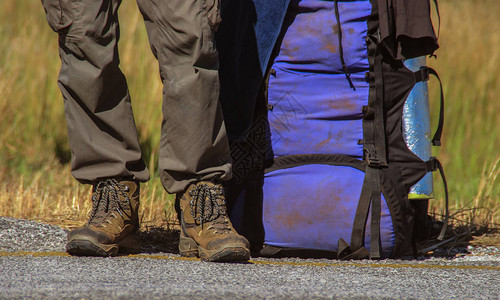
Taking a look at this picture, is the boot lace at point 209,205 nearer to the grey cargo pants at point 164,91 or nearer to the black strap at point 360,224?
the grey cargo pants at point 164,91

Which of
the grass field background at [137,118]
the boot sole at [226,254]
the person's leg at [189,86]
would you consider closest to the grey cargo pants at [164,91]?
the person's leg at [189,86]

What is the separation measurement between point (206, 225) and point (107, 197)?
0.43 m

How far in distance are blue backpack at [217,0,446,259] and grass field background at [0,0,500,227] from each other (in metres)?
0.71

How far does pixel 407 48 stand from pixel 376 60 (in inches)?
6.0

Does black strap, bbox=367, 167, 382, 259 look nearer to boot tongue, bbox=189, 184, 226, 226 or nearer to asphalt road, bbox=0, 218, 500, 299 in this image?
asphalt road, bbox=0, 218, 500, 299

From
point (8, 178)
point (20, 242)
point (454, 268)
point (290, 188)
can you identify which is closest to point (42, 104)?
point (8, 178)

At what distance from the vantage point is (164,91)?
8.93 ft

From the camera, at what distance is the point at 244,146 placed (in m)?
3.13

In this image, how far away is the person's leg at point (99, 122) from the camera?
272 cm

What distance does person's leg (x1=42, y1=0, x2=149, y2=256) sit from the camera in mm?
2723

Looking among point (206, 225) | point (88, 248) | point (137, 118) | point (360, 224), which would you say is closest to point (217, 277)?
point (206, 225)

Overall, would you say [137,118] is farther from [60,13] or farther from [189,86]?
[189,86]

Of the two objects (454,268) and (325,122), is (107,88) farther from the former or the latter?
(454,268)

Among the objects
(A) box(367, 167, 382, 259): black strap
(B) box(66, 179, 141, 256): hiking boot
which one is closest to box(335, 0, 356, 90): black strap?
(A) box(367, 167, 382, 259): black strap
